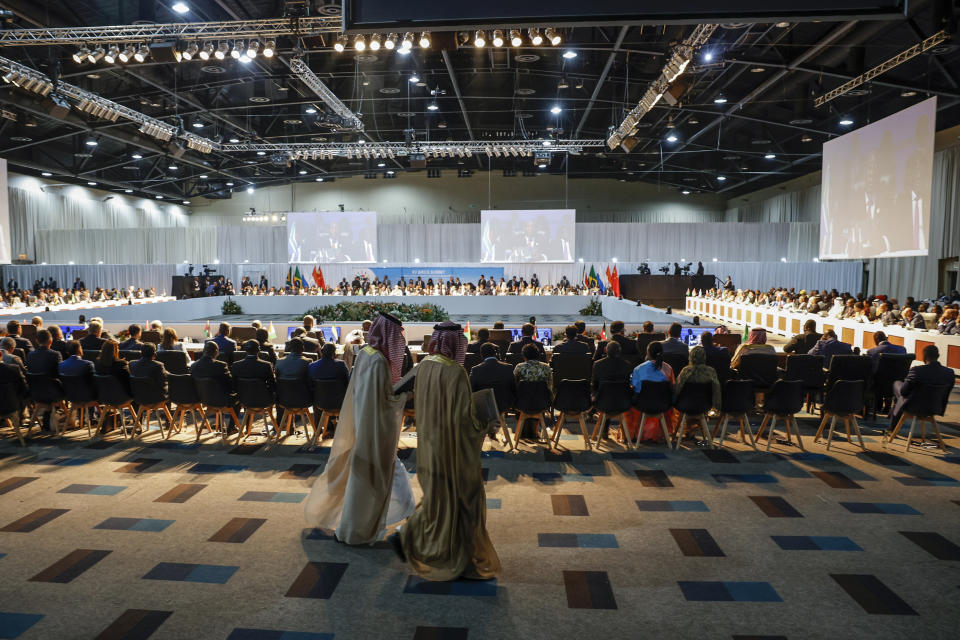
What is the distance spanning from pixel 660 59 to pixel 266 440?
33.6 feet

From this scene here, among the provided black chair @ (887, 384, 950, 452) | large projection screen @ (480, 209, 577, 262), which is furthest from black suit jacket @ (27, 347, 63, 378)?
large projection screen @ (480, 209, 577, 262)

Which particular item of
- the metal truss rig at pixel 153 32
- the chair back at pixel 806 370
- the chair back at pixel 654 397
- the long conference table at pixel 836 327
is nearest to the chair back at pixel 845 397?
the chair back at pixel 806 370

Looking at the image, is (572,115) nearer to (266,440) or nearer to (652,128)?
(652,128)

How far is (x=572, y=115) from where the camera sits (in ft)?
56.0

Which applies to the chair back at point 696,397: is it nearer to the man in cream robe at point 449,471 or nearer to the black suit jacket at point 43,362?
the man in cream robe at point 449,471

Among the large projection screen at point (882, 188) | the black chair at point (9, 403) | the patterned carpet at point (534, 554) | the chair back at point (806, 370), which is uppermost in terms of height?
the large projection screen at point (882, 188)

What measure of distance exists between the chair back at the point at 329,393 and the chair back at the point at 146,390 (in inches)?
66.9

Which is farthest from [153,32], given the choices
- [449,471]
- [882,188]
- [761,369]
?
[882,188]

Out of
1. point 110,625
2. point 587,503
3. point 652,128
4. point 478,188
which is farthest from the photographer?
point 478,188

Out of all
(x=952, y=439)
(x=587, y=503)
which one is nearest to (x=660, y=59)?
(x=952, y=439)

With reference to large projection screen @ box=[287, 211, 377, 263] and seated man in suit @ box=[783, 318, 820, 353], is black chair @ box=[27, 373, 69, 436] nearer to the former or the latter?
seated man in suit @ box=[783, 318, 820, 353]

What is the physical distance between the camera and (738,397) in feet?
18.8

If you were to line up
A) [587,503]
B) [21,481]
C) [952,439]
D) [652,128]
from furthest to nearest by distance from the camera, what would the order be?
[652,128]
[952,439]
[21,481]
[587,503]

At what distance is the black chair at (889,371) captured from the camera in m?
6.66
